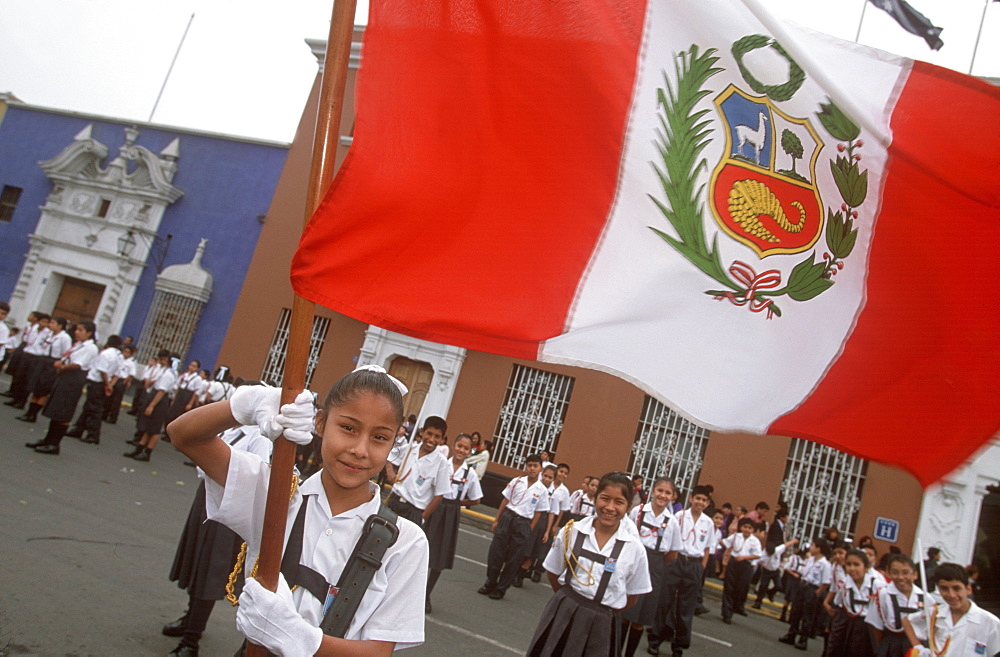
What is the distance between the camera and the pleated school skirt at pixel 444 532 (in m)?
7.37

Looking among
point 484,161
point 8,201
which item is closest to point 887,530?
point 484,161

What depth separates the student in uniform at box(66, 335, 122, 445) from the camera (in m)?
11.0

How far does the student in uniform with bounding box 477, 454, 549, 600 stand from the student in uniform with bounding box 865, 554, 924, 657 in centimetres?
377

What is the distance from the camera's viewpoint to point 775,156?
277 cm

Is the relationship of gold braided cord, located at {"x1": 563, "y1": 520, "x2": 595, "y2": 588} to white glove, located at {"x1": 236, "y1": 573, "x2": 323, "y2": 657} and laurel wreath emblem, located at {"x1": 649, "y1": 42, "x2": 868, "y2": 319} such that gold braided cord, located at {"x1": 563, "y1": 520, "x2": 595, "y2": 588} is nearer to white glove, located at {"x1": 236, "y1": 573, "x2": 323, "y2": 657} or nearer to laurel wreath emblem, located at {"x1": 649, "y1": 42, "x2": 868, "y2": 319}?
laurel wreath emblem, located at {"x1": 649, "y1": 42, "x2": 868, "y2": 319}

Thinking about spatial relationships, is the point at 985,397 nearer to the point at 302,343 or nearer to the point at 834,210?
the point at 834,210

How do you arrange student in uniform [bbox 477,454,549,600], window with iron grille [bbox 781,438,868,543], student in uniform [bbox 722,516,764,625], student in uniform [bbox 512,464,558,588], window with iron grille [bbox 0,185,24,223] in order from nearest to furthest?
student in uniform [bbox 477,454,549,600] < student in uniform [bbox 512,464,558,588] < student in uniform [bbox 722,516,764,625] < window with iron grille [bbox 781,438,868,543] < window with iron grille [bbox 0,185,24,223]

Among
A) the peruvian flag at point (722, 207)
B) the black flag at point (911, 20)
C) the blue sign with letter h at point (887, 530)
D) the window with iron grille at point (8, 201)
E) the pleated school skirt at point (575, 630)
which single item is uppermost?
the window with iron grille at point (8, 201)

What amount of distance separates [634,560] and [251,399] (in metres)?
3.46

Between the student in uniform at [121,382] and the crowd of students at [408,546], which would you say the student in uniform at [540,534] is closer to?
the crowd of students at [408,546]

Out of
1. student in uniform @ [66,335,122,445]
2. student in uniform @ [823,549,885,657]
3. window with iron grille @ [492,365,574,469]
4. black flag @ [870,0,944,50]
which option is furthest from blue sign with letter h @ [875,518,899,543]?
student in uniform @ [66,335,122,445]

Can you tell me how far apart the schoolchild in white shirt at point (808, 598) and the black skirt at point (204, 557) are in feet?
28.1

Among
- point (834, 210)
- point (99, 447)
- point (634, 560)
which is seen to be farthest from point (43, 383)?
point (834, 210)

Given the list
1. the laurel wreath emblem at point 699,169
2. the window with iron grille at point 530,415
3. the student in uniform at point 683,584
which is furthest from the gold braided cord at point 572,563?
the window with iron grille at point 530,415
